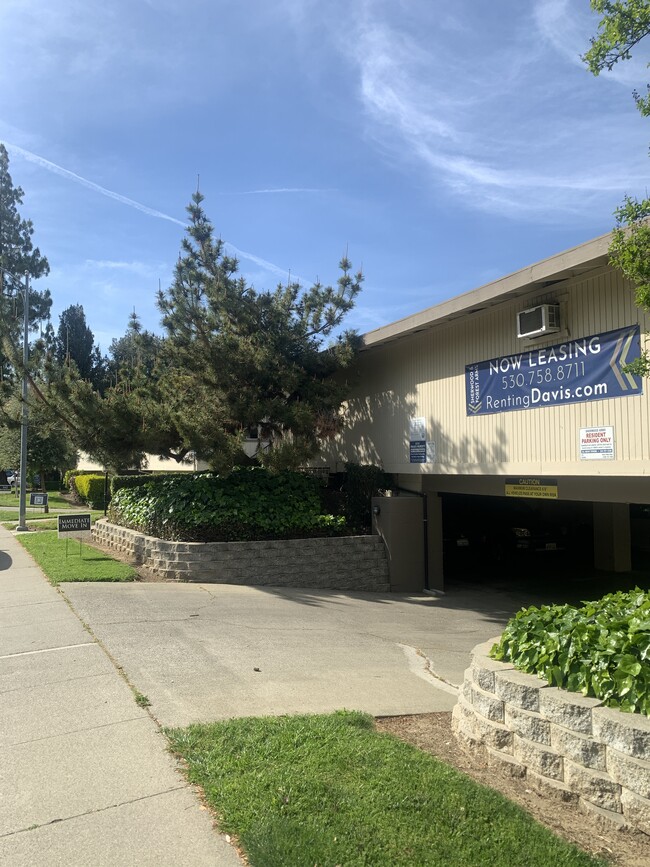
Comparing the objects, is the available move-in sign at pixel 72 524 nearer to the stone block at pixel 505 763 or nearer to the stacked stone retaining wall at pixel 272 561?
the stacked stone retaining wall at pixel 272 561

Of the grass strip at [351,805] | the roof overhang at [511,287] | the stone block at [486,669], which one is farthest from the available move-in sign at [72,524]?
the stone block at [486,669]

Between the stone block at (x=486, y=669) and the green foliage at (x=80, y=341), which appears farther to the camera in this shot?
the green foliage at (x=80, y=341)

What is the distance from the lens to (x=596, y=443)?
9.90 metres

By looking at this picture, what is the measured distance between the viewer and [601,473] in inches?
387

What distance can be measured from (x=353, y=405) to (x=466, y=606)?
18.3 ft

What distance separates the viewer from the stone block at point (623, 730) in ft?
12.4

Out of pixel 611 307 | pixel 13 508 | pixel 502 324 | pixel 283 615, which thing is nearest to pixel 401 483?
pixel 502 324

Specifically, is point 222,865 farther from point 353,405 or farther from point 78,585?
point 353,405

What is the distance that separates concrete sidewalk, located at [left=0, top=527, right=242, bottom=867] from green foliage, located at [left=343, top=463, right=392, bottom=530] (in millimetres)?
8548

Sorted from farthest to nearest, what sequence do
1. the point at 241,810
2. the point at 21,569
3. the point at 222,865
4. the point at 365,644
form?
1. the point at 21,569
2. the point at 365,644
3. the point at 241,810
4. the point at 222,865

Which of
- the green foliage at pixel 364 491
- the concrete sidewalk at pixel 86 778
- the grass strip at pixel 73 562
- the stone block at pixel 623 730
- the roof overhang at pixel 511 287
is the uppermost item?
the roof overhang at pixel 511 287

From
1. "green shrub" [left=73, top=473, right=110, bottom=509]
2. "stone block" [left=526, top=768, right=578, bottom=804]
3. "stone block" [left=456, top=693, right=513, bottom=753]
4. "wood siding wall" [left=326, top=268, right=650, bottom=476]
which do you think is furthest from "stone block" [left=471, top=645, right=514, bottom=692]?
"green shrub" [left=73, top=473, right=110, bottom=509]

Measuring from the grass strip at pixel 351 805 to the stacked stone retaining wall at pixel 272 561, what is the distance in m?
7.82

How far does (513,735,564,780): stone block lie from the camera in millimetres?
4258
